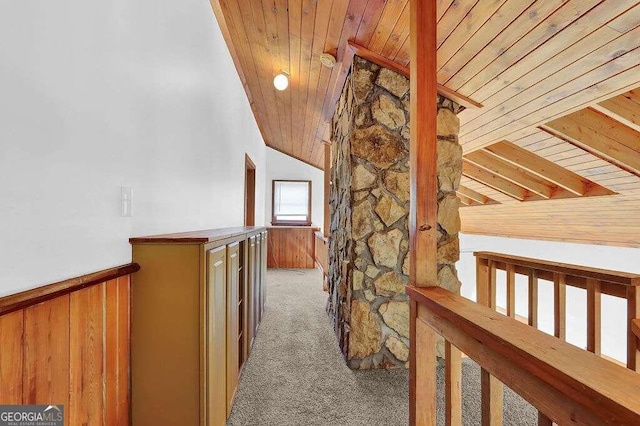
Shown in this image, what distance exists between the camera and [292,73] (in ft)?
10.6

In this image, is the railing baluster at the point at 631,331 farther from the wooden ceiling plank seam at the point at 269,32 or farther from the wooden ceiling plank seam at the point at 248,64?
the wooden ceiling plank seam at the point at 248,64

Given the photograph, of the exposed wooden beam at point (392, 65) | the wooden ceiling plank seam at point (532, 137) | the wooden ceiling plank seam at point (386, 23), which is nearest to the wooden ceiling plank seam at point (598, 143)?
the wooden ceiling plank seam at point (532, 137)

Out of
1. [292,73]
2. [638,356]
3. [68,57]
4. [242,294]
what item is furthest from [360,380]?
[292,73]

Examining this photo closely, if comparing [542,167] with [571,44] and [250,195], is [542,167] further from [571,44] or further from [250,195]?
[250,195]

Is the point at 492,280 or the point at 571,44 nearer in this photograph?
the point at 571,44

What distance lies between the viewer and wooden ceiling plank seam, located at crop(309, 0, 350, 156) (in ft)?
7.00

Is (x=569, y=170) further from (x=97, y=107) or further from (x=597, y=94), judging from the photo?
(x=97, y=107)

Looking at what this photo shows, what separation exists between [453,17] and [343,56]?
984 millimetres

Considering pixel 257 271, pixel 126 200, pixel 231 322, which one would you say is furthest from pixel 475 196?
pixel 126 200

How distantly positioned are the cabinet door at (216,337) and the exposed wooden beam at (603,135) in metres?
2.90

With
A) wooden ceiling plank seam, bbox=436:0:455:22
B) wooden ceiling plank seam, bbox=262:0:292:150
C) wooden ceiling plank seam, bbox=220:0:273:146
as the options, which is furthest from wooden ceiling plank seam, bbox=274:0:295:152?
wooden ceiling plank seam, bbox=436:0:455:22

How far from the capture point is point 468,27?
1877 mm

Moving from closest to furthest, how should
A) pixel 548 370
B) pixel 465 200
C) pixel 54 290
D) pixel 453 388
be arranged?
pixel 548 370 < pixel 54 290 < pixel 453 388 < pixel 465 200

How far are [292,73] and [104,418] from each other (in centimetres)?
302
